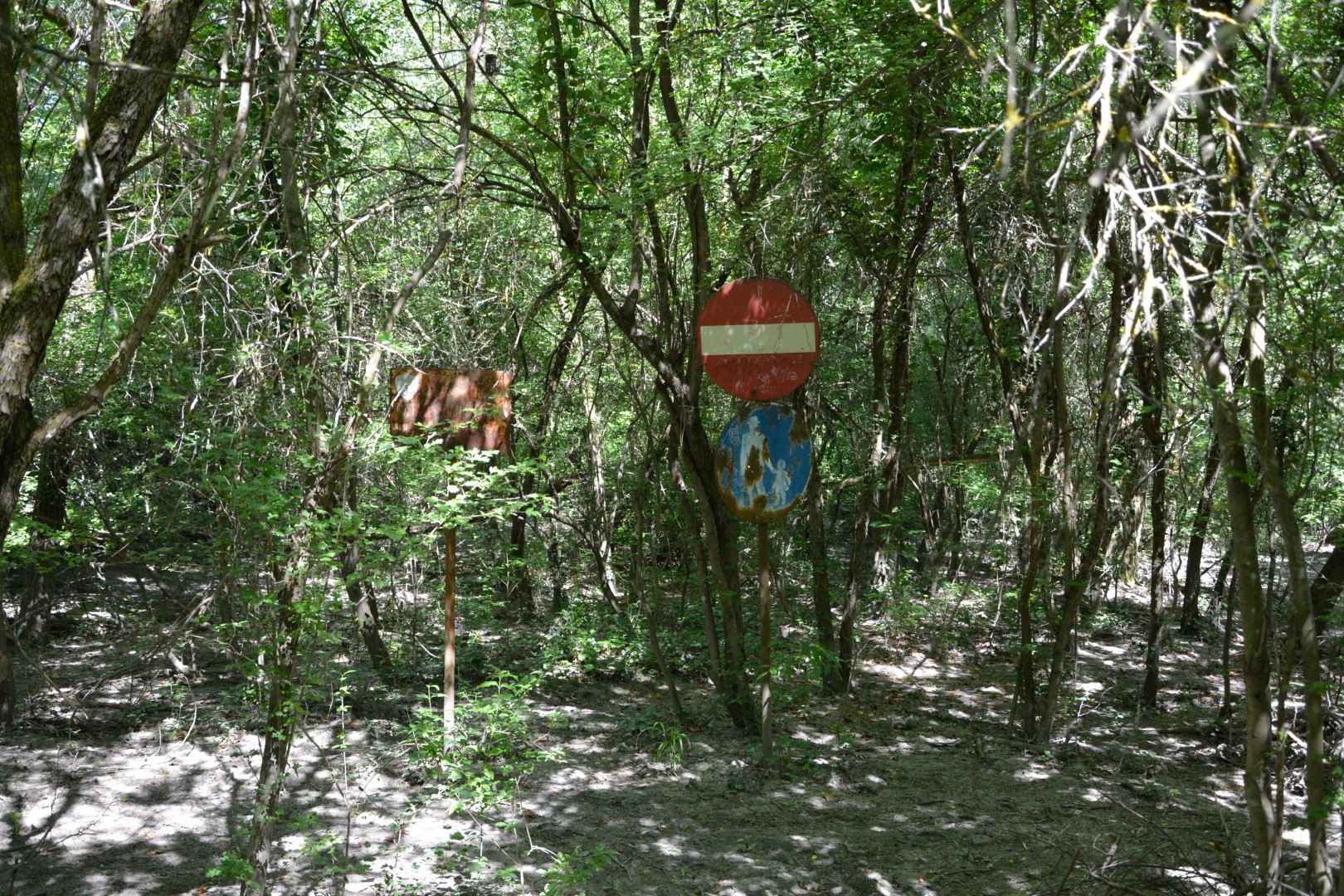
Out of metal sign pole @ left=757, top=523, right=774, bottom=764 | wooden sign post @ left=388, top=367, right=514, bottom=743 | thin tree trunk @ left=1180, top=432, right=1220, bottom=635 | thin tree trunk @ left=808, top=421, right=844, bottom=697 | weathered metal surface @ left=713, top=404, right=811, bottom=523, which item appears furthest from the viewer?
thin tree trunk @ left=808, top=421, right=844, bottom=697

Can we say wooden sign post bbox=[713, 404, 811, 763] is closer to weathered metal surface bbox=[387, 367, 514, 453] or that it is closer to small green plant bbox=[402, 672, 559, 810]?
weathered metal surface bbox=[387, 367, 514, 453]

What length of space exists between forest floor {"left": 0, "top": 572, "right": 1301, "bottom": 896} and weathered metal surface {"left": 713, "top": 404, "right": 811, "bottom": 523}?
1.46 meters

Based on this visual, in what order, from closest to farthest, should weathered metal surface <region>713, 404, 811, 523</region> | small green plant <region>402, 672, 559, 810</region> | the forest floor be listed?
small green plant <region>402, 672, 559, 810</region> < the forest floor < weathered metal surface <region>713, 404, 811, 523</region>

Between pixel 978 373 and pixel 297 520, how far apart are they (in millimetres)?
8556

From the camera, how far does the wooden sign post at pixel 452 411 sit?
17.4 ft

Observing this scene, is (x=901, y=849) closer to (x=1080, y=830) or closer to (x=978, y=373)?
(x=1080, y=830)

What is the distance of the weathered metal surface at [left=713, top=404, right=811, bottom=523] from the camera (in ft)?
19.2

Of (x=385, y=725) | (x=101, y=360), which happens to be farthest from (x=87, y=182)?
(x=385, y=725)

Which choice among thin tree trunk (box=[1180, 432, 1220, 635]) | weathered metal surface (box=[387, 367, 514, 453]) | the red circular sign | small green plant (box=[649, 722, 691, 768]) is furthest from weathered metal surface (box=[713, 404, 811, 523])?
thin tree trunk (box=[1180, 432, 1220, 635])

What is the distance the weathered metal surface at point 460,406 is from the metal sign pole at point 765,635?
1.64 metres

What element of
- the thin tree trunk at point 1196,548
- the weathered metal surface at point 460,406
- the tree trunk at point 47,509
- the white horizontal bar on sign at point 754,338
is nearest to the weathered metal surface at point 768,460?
the white horizontal bar on sign at point 754,338

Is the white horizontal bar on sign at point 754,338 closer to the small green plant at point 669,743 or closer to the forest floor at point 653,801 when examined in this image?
the forest floor at point 653,801

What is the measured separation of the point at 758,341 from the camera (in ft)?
18.3

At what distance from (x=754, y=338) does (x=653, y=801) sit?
2.96 metres
